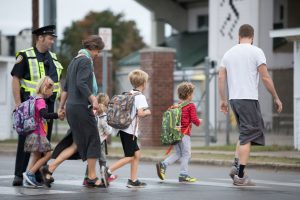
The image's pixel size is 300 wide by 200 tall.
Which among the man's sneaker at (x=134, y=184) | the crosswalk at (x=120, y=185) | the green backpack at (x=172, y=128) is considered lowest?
the crosswalk at (x=120, y=185)

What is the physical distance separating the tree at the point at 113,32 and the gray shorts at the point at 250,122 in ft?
220

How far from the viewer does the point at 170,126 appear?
45.7 feet

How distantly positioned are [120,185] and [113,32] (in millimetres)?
74069

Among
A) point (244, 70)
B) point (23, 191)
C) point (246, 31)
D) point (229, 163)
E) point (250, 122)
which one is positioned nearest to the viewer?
point (23, 191)

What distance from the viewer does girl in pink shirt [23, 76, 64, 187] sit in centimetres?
1248

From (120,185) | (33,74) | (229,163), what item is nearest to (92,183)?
(120,185)

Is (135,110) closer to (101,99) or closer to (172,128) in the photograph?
(101,99)

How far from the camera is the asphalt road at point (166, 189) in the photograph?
1132 cm

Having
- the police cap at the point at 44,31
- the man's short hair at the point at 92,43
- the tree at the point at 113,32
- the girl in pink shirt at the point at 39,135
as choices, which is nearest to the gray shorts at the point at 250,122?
the man's short hair at the point at 92,43

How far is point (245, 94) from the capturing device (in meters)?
12.9

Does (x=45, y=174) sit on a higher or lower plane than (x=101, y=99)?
lower

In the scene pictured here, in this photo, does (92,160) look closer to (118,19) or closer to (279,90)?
(279,90)

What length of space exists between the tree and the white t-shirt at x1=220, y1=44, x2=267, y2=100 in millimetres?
66872

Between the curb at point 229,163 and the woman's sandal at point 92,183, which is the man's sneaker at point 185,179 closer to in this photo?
the woman's sandal at point 92,183
